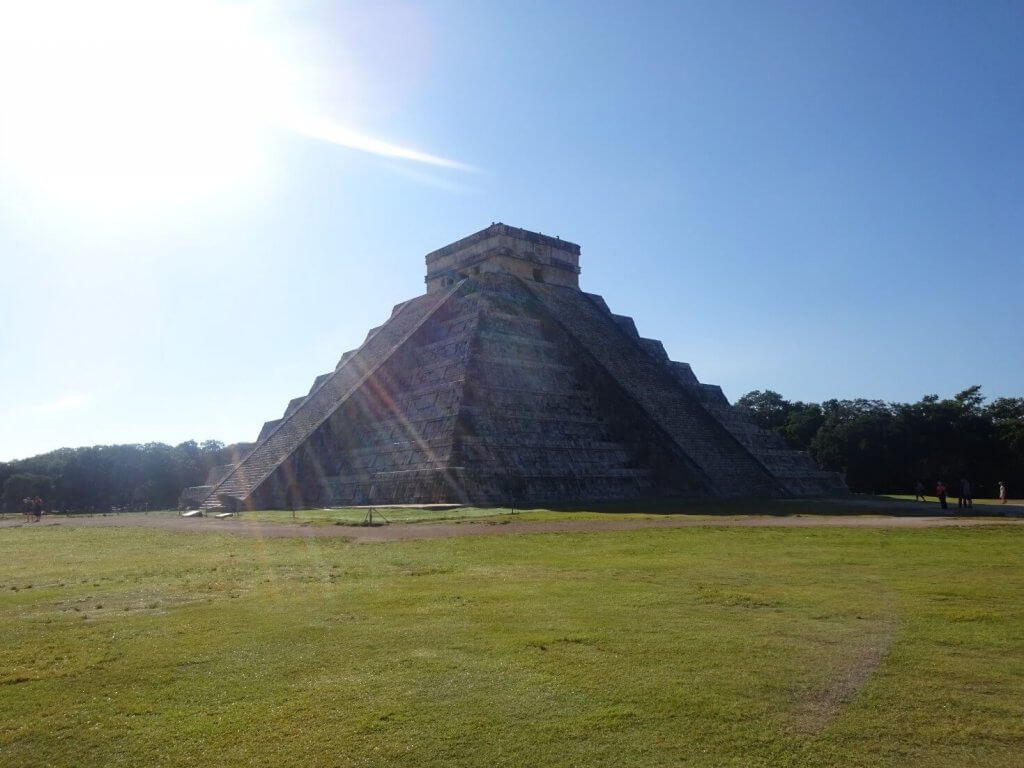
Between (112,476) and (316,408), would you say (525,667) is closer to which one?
(316,408)

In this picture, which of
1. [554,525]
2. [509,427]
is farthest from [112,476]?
[554,525]

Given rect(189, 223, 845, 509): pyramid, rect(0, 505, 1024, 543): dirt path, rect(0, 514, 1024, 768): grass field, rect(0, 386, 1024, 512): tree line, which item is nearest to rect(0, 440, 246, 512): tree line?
rect(0, 386, 1024, 512): tree line

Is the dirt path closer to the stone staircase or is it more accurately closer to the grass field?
the grass field

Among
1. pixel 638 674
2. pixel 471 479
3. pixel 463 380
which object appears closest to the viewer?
pixel 638 674

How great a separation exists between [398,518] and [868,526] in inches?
378

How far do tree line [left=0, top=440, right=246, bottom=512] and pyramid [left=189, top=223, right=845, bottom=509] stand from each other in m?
21.6

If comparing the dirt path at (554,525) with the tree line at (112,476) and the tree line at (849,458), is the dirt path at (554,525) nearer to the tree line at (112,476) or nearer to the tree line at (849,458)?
the tree line at (849,458)

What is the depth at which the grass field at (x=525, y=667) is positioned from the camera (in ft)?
12.2

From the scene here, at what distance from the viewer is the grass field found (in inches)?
146

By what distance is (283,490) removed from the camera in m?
25.2

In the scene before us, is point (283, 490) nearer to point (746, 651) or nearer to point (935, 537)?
point (935, 537)

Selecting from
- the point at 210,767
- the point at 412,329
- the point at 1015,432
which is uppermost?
the point at 412,329

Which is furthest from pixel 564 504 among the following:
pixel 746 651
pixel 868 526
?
pixel 746 651

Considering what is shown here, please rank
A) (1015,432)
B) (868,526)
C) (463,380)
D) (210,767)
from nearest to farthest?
(210,767), (868,526), (463,380), (1015,432)
